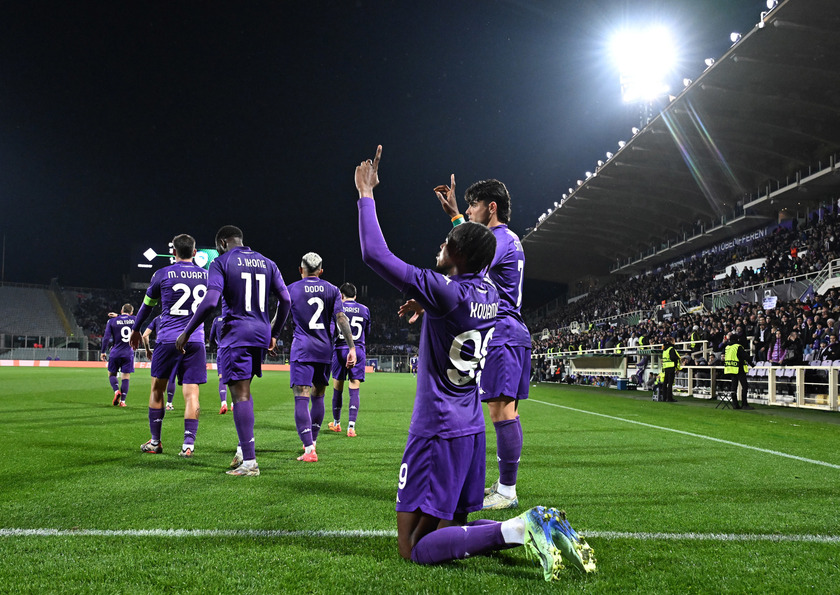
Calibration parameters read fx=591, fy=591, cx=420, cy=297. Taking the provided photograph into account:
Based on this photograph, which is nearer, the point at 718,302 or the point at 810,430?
the point at 810,430

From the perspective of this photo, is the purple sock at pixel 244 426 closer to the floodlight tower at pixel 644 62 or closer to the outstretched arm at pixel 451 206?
the outstretched arm at pixel 451 206

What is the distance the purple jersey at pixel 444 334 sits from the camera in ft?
8.32

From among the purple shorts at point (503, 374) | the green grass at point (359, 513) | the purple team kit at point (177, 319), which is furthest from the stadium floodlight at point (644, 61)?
the purple shorts at point (503, 374)

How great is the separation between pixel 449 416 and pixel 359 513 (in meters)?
1.42

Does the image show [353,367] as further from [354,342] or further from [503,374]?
[503,374]

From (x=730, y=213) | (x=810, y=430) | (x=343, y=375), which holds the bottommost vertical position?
(x=810, y=430)

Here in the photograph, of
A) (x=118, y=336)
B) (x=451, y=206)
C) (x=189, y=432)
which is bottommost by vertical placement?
(x=189, y=432)

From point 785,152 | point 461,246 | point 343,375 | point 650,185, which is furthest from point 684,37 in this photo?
point 461,246

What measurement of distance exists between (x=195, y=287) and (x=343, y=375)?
2.76 meters

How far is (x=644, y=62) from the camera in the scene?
3728cm

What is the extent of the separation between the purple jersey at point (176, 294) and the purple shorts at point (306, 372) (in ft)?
3.44

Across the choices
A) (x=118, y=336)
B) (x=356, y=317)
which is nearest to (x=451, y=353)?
(x=356, y=317)

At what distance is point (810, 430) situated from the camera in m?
9.34

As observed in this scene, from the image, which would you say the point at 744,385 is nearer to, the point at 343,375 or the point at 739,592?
the point at 343,375
